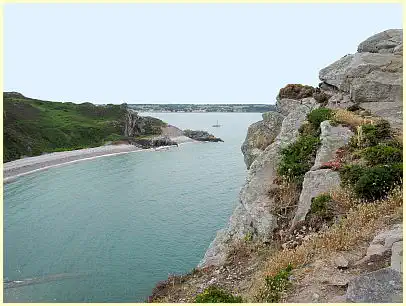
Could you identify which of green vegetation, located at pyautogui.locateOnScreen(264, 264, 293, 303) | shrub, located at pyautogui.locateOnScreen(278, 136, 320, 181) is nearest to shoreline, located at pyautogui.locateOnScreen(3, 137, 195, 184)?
shrub, located at pyautogui.locateOnScreen(278, 136, 320, 181)

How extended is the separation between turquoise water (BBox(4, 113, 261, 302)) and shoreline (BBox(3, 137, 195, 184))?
5.37 m

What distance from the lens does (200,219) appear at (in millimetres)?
39969

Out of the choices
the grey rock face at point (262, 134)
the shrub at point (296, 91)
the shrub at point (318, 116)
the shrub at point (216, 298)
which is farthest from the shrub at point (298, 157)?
the grey rock face at point (262, 134)

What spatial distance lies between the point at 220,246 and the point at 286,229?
3.83m

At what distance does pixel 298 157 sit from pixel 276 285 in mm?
8721

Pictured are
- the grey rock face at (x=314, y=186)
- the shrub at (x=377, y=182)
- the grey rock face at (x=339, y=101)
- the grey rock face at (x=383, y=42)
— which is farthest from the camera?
the grey rock face at (x=383, y=42)

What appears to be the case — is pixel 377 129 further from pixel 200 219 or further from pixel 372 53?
pixel 200 219

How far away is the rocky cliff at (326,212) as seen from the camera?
363 inches

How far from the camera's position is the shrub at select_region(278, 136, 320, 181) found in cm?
1670

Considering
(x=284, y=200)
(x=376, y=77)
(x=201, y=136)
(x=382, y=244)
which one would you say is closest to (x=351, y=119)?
(x=376, y=77)

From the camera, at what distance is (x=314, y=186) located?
46.7ft

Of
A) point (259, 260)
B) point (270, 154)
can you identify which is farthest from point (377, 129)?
point (259, 260)

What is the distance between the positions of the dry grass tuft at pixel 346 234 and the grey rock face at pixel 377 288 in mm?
2441

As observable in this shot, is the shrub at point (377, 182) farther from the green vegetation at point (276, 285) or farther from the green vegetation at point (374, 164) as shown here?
the green vegetation at point (276, 285)
